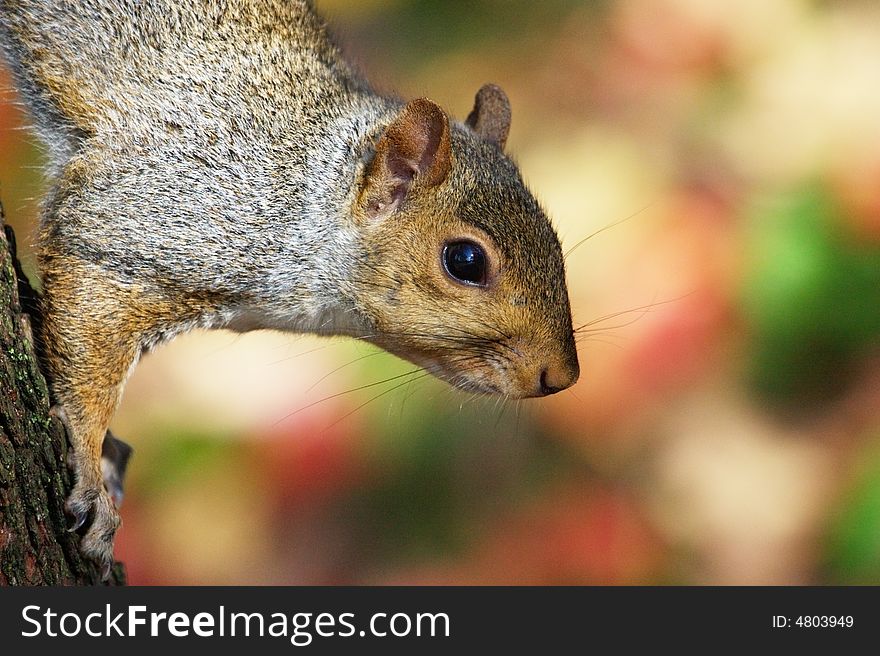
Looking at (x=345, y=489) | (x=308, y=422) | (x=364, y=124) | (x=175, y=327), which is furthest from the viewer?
(x=345, y=489)

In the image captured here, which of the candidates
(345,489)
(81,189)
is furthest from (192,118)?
(345,489)

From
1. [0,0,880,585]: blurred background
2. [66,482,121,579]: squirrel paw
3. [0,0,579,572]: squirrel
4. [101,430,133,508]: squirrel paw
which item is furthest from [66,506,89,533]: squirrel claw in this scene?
[0,0,880,585]: blurred background

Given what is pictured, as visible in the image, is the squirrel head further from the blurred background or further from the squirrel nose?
the blurred background

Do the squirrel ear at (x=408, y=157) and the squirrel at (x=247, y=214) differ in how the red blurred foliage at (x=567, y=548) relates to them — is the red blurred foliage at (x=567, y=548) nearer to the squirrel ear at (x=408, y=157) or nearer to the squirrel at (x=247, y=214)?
the squirrel at (x=247, y=214)

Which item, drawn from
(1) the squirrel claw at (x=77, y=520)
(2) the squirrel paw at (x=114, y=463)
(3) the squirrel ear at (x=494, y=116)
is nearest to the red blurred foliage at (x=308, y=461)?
(2) the squirrel paw at (x=114, y=463)

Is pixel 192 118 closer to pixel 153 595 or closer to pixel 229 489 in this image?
pixel 153 595

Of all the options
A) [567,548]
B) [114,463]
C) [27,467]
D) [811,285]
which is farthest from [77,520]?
[811,285]
